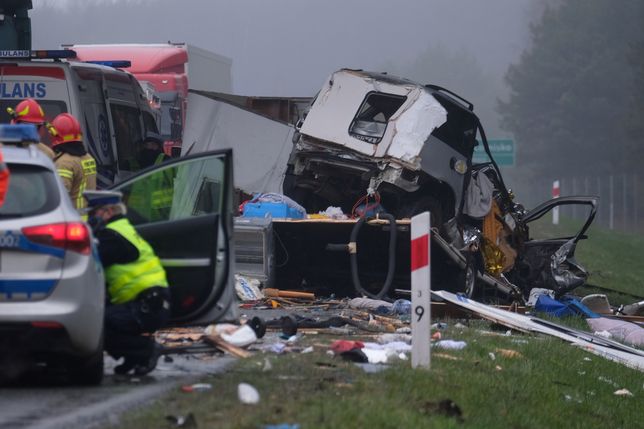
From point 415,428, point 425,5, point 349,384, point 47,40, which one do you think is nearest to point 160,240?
point 349,384

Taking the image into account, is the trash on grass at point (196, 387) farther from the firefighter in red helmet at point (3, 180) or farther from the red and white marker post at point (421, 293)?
the red and white marker post at point (421, 293)

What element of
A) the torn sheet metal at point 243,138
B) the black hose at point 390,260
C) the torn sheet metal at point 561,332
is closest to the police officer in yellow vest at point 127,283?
the torn sheet metal at point 561,332

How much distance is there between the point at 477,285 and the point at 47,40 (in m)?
49.0

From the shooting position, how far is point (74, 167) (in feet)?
39.4

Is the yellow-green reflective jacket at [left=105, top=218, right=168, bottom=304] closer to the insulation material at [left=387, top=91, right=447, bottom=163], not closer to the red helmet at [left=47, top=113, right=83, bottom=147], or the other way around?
the red helmet at [left=47, top=113, right=83, bottom=147]

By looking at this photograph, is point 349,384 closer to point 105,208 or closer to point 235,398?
point 235,398

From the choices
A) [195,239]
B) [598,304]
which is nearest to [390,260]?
[598,304]

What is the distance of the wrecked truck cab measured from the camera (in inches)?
649

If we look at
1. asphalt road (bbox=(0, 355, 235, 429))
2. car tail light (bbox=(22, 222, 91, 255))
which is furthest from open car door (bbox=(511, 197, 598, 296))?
car tail light (bbox=(22, 222, 91, 255))

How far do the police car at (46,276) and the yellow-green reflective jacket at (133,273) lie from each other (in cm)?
47

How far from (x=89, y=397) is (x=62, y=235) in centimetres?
97

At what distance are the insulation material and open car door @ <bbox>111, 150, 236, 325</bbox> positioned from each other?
24.6 feet

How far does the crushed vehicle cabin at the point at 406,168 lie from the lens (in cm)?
1650

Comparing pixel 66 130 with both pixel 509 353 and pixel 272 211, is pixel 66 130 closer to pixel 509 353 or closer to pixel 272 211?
pixel 509 353
